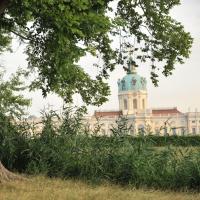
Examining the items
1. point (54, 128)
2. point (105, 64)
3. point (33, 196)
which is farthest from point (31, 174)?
point (105, 64)

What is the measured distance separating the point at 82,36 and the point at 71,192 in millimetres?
4117

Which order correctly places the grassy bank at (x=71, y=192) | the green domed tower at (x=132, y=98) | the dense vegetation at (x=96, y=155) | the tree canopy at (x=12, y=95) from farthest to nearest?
the green domed tower at (x=132, y=98), the tree canopy at (x=12, y=95), the dense vegetation at (x=96, y=155), the grassy bank at (x=71, y=192)

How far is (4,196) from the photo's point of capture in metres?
9.98

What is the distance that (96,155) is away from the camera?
1280 cm

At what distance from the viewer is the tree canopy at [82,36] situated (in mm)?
12797

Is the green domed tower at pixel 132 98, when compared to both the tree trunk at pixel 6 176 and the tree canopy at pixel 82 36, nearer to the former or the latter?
the tree canopy at pixel 82 36

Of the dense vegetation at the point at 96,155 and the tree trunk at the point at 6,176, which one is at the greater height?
the dense vegetation at the point at 96,155

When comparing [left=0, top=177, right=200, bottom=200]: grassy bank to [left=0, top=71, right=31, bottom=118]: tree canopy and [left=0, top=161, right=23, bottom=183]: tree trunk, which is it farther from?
[left=0, top=71, right=31, bottom=118]: tree canopy

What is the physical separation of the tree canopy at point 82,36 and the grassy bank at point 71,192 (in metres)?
Result: 3.51

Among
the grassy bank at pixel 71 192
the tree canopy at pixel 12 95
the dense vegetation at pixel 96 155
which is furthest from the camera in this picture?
the tree canopy at pixel 12 95

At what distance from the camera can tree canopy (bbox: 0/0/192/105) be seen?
1280cm

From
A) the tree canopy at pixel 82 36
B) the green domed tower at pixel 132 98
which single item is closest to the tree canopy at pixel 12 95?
the tree canopy at pixel 82 36

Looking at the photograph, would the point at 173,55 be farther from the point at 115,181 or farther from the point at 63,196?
the point at 63,196

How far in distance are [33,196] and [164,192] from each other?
2720 millimetres
